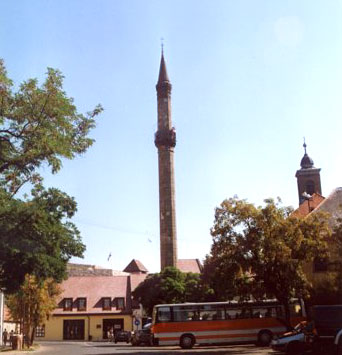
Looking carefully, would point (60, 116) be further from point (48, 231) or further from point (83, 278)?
point (83, 278)

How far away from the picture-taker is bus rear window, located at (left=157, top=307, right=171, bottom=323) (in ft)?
111

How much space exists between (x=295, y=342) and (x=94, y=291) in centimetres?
5095

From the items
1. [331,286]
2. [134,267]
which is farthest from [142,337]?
[134,267]

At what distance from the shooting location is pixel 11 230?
25312 millimetres

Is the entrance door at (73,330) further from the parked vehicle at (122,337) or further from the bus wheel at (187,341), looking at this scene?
the bus wheel at (187,341)

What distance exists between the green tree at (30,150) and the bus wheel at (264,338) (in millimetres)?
14420

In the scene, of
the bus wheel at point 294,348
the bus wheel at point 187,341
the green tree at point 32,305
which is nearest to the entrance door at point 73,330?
the green tree at point 32,305

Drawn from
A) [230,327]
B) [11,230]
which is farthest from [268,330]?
[11,230]

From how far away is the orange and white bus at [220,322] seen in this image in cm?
3319

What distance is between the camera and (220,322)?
110 ft

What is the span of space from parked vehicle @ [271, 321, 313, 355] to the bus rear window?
10.7 meters

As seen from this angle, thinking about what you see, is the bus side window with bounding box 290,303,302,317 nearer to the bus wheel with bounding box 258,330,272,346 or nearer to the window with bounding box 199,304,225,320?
the bus wheel with bounding box 258,330,272,346

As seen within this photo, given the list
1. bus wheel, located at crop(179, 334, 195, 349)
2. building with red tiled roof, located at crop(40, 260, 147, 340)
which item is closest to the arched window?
building with red tiled roof, located at crop(40, 260, 147, 340)

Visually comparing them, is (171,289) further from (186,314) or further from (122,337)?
(186,314)
